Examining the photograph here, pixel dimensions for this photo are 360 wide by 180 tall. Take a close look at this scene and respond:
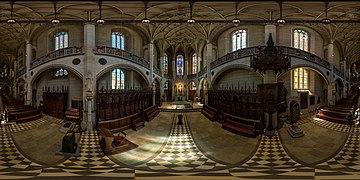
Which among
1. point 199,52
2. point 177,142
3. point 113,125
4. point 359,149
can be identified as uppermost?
point 199,52

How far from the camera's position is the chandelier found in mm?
2229

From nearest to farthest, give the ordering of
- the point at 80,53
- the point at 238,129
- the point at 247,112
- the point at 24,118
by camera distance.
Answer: the point at 238,129 < the point at 247,112 < the point at 80,53 < the point at 24,118

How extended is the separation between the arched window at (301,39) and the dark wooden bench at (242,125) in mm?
1499

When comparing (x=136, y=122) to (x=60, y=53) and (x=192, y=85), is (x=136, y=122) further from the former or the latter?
(x=60, y=53)

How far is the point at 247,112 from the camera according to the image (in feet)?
7.72

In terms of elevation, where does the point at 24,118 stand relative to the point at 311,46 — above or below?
below

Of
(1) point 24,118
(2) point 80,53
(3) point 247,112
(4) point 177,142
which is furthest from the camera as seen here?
(1) point 24,118

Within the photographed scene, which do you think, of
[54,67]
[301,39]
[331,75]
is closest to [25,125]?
[54,67]

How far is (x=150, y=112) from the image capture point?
2258mm

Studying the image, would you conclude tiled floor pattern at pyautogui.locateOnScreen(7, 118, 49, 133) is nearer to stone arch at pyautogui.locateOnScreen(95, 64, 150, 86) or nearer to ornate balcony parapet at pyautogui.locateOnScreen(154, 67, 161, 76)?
stone arch at pyautogui.locateOnScreen(95, 64, 150, 86)

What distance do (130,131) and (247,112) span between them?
171cm

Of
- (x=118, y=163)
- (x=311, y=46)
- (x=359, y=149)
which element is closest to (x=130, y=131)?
(x=118, y=163)

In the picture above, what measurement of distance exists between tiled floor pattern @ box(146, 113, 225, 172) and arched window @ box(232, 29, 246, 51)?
152 cm

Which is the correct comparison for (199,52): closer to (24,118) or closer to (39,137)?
(39,137)
